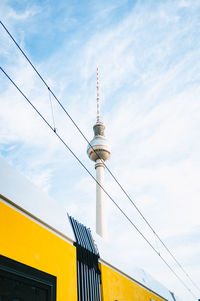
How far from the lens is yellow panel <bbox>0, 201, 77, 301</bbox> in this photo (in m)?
3.68

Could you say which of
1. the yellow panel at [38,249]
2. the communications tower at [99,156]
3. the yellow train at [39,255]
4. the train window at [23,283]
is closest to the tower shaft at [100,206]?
the communications tower at [99,156]

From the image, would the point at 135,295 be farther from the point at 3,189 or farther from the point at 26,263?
the point at 3,189

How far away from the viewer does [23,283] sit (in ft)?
12.2

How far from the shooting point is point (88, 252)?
5508 millimetres

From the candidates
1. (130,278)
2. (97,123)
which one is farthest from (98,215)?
(130,278)

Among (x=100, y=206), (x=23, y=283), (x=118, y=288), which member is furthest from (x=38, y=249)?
(x=100, y=206)

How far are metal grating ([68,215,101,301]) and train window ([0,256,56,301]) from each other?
96 cm

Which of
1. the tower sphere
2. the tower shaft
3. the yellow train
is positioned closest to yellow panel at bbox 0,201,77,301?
the yellow train

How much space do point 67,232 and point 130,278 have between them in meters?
3.13

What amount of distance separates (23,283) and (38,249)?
505 mm

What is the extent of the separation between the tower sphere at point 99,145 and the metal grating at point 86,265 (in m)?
25.9

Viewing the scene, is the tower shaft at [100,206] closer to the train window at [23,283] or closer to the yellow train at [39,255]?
the yellow train at [39,255]

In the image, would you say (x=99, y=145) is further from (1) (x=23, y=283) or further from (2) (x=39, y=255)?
(1) (x=23, y=283)

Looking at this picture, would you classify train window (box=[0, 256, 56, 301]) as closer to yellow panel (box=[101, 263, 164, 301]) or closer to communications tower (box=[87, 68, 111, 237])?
yellow panel (box=[101, 263, 164, 301])
